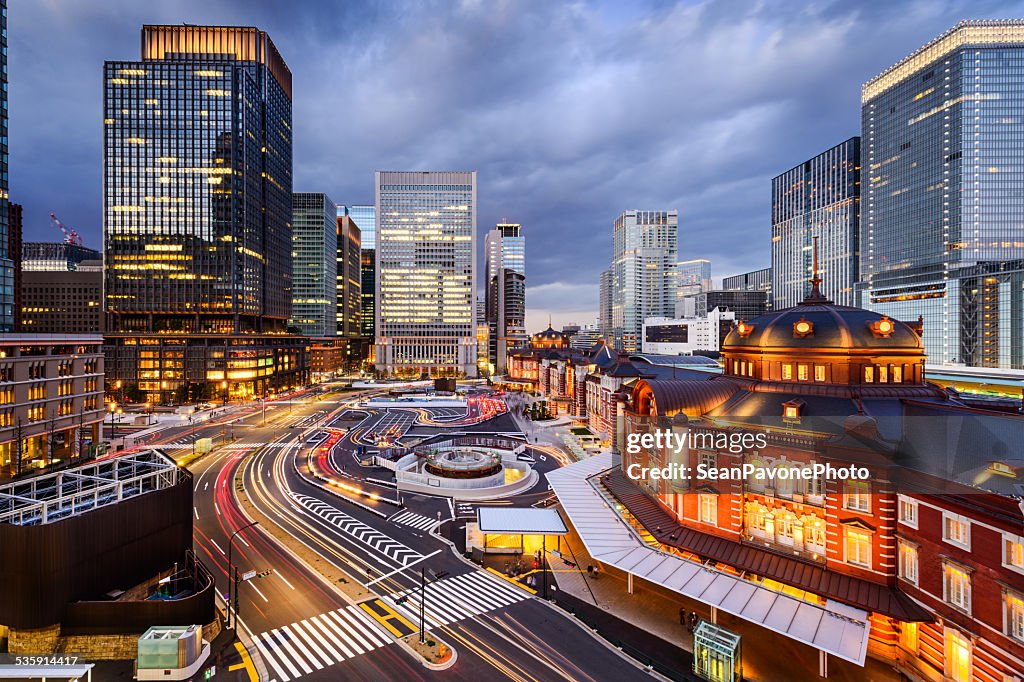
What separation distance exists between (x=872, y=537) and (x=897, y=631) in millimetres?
5889

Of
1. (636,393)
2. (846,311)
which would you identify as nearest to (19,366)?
(636,393)

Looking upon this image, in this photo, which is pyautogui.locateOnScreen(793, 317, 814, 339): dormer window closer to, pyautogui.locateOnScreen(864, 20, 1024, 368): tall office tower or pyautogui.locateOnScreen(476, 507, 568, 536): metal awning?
pyautogui.locateOnScreen(476, 507, 568, 536): metal awning

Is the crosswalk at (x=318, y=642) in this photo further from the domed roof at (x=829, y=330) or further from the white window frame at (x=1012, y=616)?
the domed roof at (x=829, y=330)

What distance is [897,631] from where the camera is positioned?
28.7 meters

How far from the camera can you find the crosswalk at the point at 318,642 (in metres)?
28.7

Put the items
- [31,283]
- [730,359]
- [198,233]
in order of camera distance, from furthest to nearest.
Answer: [31,283], [198,233], [730,359]

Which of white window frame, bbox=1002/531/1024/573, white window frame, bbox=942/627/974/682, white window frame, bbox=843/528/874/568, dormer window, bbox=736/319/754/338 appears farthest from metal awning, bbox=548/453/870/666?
dormer window, bbox=736/319/754/338

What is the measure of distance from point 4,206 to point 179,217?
62245mm

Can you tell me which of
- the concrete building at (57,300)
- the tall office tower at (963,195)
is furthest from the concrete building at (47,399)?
the tall office tower at (963,195)

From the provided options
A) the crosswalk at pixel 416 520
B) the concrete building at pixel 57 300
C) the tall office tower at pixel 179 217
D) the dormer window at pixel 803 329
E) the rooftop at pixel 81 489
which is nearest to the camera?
the rooftop at pixel 81 489

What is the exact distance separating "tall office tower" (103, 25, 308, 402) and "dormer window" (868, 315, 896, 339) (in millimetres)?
153857

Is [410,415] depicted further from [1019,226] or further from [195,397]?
[1019,226]

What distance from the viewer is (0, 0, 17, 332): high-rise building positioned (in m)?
81.4

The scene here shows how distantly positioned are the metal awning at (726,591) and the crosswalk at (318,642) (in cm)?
1749
